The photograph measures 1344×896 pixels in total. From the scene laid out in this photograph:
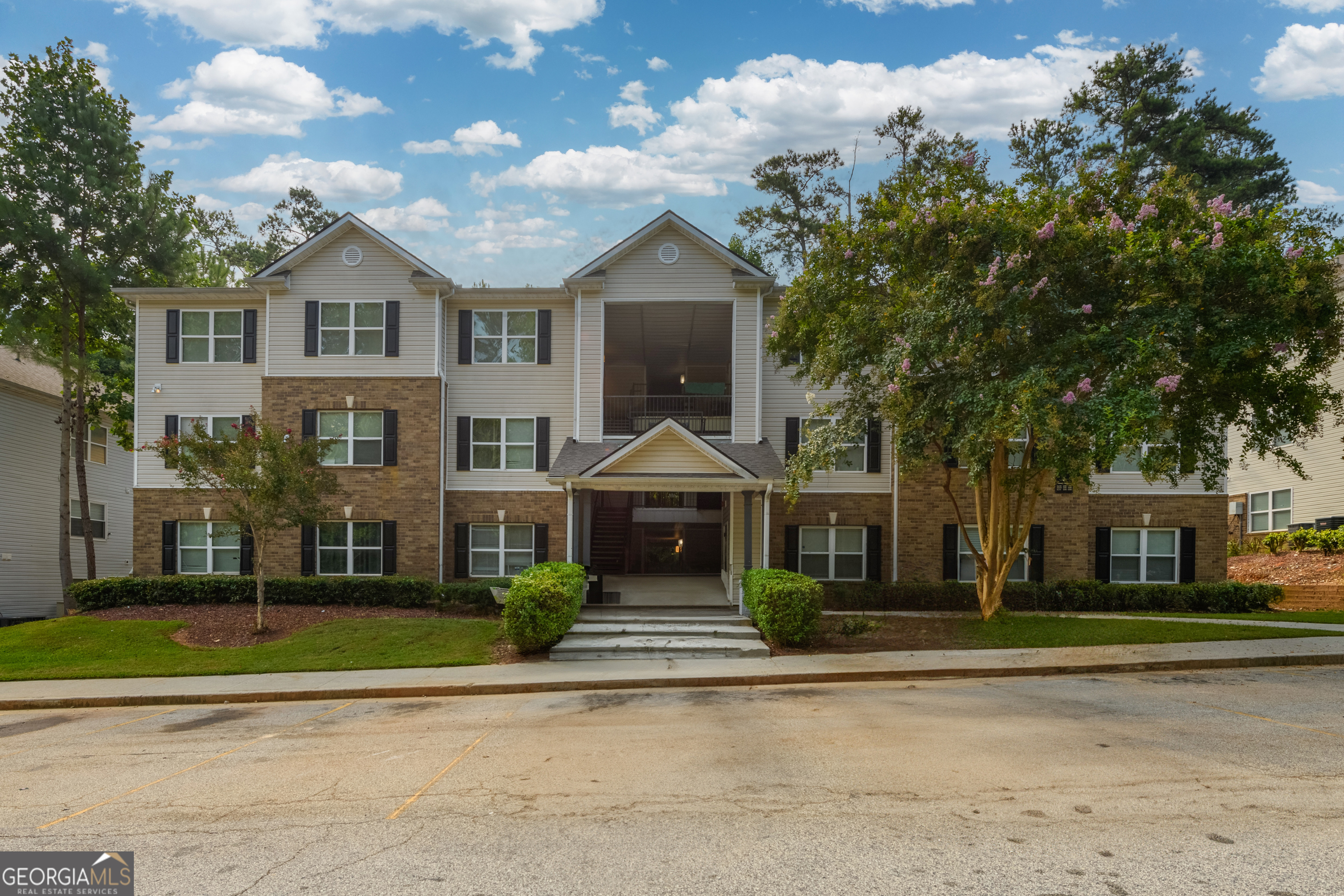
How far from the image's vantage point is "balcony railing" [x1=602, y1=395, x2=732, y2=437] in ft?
68.4

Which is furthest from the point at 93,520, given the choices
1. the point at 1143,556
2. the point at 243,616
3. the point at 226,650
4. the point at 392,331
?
the point at 1143,556

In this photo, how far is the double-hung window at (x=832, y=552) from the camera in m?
20.9

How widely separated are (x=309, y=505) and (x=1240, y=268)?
1740 centimetres

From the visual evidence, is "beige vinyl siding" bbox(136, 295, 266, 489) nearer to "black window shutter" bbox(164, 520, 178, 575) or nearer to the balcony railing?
"black window shutter" bbox(164, 520, 178, 575)

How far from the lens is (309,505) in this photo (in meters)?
16.8

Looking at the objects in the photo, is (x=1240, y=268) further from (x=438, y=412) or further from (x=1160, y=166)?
(x=1160, y=166)

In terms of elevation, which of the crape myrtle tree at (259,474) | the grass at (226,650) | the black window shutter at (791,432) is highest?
the black window shutter at (791,432)

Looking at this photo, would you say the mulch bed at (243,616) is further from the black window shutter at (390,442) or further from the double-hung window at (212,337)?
the double-hung window at (212,337)

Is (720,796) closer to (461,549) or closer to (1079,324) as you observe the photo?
(1079,324)

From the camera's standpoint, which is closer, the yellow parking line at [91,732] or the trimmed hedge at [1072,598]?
the yellow parking line at [91,732]

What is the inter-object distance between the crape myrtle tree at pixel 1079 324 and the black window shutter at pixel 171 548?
16180mm

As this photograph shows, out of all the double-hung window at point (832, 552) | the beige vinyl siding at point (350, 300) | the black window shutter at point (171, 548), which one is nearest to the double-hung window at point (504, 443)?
the beige vinyl siding at point (350, 300)

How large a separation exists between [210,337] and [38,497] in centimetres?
932

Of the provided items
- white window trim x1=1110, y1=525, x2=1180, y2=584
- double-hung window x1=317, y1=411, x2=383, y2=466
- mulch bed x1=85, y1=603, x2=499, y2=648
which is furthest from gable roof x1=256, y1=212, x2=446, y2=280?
white window trim x1=1110, y1=525, x2=1180, y2=584
